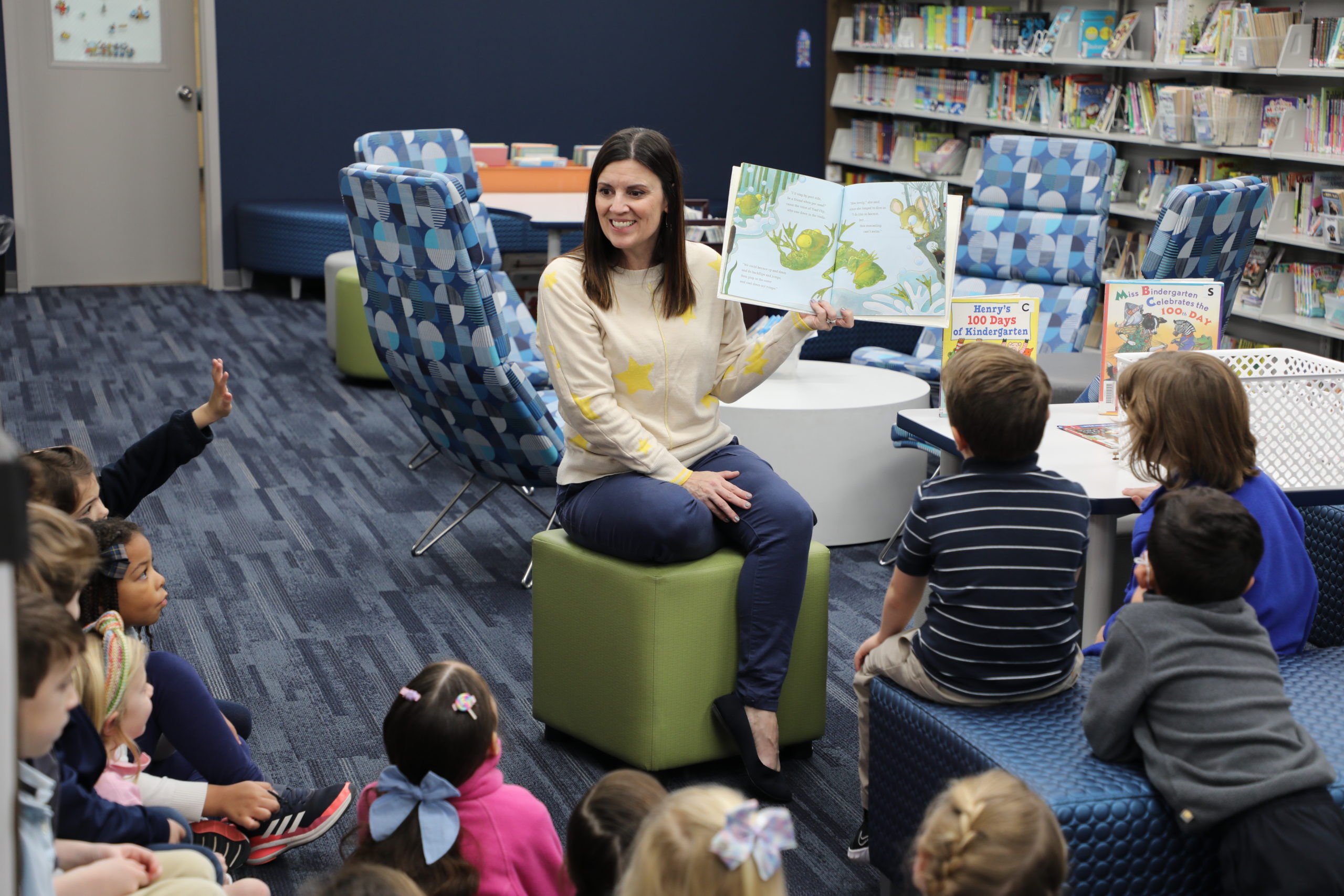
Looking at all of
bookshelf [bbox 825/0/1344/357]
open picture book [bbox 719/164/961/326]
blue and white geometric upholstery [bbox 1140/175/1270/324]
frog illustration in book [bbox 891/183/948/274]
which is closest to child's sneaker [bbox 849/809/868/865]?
open picture book [bbox 719/164/961/326]

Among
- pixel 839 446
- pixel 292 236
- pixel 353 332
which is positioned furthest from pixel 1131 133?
pixel 292 236

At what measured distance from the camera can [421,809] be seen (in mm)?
1706

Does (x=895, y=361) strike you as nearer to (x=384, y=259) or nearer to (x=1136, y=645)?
(x=384, y=259)

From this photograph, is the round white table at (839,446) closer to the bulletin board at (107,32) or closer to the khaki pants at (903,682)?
the khaki pants at (903,682)

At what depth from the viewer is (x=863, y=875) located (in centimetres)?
223

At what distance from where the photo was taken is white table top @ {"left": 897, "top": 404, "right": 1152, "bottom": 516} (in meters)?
2.27

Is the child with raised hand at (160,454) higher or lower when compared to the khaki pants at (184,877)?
higher

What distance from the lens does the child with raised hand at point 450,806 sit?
170 centimetres

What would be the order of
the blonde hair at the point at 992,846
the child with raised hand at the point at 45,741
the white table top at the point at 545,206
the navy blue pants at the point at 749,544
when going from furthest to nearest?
the white table top at the point at 545,206, the navy blue pants at the point at 749,544, the blonde hair at the point at 992,846, the child with raised hand at the point at 45,741

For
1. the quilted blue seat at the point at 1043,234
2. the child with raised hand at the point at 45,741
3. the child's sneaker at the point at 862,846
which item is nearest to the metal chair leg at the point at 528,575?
the quilted blue seat at the point at 1043,234

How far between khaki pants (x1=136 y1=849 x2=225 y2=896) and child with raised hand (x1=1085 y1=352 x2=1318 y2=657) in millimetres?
1347

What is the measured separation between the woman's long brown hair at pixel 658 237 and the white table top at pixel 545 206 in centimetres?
257

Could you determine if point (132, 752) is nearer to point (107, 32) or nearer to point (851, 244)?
point (851, 244)

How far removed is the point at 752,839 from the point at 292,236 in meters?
6.87
